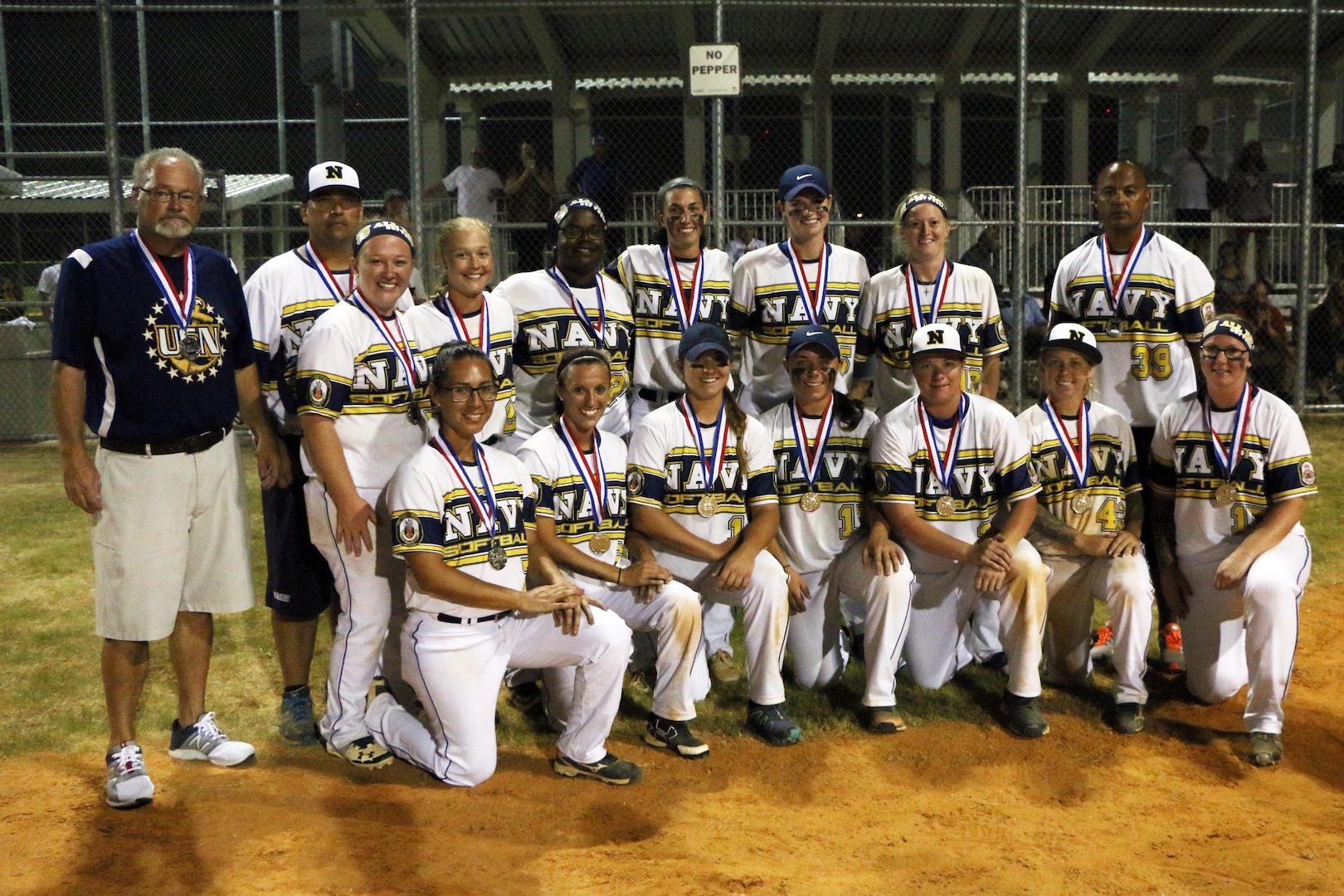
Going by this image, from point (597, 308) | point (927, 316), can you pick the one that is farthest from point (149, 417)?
point (927, 316)

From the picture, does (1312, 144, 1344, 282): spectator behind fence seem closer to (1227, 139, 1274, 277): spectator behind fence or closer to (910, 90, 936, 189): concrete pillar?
(1227, 139, 1274, 277): spectator behind fence

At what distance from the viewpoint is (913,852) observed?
12.4ft

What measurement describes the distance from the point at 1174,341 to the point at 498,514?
324 centimetres

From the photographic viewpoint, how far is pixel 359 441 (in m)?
4.43

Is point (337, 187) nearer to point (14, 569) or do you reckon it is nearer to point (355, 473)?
Result: point (355, 473)

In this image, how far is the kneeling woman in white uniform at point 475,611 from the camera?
4199mm

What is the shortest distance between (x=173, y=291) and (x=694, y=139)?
36.2 ft

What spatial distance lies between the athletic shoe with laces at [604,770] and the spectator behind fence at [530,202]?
22.1ft

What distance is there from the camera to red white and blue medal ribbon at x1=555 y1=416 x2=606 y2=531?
4.77 meters

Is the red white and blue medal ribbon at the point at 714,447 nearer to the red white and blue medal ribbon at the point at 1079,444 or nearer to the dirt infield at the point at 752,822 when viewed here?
the dirt infield at the point at 752,822

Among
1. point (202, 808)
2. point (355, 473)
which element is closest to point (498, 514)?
point (355, 473)

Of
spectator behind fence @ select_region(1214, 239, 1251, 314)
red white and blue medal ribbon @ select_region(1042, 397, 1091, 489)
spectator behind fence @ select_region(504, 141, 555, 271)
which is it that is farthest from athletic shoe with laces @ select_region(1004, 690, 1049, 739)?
spectator behind fence @ select_region(1214, 239, 1251, 314)

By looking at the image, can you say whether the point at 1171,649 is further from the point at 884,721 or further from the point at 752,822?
the point at 752,822

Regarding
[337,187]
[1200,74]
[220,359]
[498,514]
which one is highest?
[1200,74]
